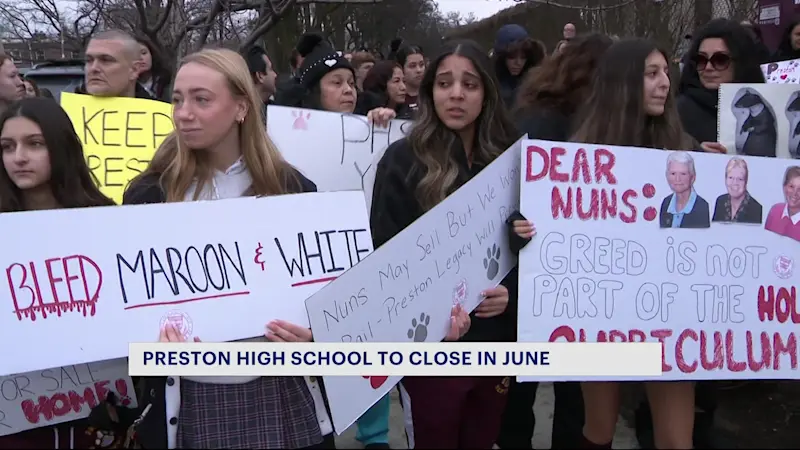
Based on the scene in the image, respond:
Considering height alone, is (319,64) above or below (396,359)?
above

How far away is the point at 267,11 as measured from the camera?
5.80 metres

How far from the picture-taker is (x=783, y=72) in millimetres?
4641

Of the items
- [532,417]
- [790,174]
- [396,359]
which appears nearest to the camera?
[396,359]

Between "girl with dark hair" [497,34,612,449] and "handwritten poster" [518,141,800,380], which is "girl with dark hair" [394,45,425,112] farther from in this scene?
"handwritten poster" [518,141,800,380]

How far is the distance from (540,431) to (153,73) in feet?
9.82

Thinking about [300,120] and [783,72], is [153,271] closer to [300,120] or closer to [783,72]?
[300,120]

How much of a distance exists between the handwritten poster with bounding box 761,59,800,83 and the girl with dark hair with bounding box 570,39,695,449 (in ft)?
7.87

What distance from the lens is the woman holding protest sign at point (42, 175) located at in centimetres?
218

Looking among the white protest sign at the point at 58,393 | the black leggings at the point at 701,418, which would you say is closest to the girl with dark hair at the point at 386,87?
the black leggings at the point at 701,418

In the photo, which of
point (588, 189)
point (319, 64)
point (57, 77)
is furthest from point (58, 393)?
point (57, 77)

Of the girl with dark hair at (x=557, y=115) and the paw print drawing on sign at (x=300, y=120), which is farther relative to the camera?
the paw print drawing on sign at (x=300, y=120)

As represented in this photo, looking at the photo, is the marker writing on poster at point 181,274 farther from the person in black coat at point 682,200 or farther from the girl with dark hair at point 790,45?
the girl with dark hair at point 790,45

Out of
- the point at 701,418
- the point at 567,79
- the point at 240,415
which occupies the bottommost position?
the point at 701,418

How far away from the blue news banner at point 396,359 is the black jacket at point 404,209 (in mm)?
228
